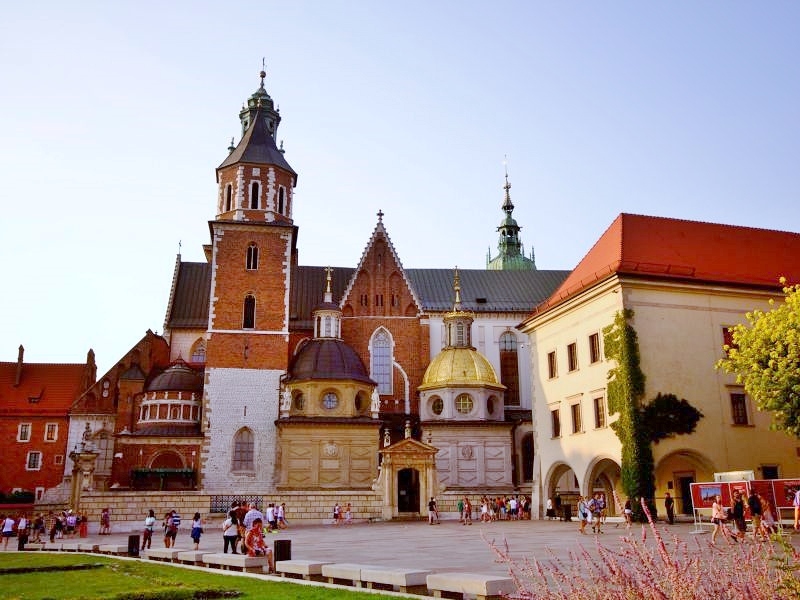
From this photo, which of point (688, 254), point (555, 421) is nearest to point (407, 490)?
point (555, 421)

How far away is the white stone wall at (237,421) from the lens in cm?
4694

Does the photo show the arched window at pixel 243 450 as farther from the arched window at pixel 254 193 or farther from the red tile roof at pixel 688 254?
the red tile roof at pixel 688 254

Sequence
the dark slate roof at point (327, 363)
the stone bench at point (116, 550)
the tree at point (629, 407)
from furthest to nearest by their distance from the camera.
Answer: the dark slate roof at point (327, 363) < the tree at point (629, 407) < the stone bench at point (116, 550)

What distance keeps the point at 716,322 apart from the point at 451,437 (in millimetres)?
20190

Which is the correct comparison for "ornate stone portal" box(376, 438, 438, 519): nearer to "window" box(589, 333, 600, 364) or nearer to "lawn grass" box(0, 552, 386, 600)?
"window" box(589, 333, 600, 364)

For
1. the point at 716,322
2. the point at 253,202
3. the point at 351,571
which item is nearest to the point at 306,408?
the point at 253,202

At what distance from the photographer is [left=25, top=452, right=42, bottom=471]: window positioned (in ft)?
180

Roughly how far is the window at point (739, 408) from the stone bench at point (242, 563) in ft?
72.1

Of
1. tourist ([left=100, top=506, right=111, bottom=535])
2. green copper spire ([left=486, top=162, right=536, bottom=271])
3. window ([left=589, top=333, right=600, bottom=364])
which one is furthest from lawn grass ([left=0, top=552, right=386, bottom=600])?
green copper spire ([left=486, top=162, right=536, bottom=271])

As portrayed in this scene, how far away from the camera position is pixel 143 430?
4800 centimetres

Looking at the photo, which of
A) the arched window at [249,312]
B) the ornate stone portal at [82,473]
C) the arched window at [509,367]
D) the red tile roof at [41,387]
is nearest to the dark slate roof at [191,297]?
the arched window at [249,312]

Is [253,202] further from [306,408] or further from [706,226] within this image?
[706,226]

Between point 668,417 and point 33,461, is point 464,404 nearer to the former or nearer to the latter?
point 668,417

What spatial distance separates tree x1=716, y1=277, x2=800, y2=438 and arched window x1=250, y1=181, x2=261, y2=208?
34.1 m
